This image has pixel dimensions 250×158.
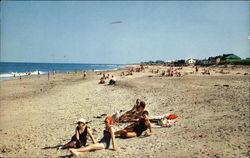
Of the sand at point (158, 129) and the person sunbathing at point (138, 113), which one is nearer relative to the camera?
the sand at point (158, 129)

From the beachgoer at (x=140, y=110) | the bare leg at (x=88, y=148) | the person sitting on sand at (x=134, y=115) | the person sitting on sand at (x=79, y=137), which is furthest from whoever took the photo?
the person sitting on sand at (x=134, y=115)

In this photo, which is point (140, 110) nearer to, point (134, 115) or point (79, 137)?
point (134, 115)

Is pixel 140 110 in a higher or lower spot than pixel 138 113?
higher

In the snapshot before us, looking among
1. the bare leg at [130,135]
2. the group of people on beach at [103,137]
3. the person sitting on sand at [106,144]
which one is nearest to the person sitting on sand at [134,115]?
the group of people on beach at [103,137]

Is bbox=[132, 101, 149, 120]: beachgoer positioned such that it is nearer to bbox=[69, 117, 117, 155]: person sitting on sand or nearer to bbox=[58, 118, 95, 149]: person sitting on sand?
bbox=[69, 117, 117, 155]: person sitting on sand

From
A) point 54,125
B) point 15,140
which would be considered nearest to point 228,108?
point 54,125

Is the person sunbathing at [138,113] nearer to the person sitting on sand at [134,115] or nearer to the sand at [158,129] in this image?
the person sitting on sand at [134,115]

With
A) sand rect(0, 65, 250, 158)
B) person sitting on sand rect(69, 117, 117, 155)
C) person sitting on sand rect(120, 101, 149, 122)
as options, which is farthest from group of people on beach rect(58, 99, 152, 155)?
person sitting on sand rect(120, 101, 149, 122)

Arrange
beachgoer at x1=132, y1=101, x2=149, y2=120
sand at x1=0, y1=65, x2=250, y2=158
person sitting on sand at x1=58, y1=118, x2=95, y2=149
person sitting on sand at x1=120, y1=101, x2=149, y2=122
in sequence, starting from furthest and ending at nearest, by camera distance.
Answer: person sitting on sand at x1=120, y1=101, x2=149, y2=122 → beachgoer at x1=132, y1=101, x2=149, y2=120 → person sitting on sand at x1=58, y1=118, x2=95, y2=149 → sand at x1=0, y1=65, x2=250, y2=158

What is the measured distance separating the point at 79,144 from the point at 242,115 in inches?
254

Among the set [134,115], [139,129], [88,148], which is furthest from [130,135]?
[134,115]

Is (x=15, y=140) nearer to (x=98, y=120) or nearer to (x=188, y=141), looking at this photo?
(x=98, y=120)

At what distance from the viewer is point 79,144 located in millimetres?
7254

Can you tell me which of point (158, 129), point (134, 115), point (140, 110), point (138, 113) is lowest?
point (158, 129)
